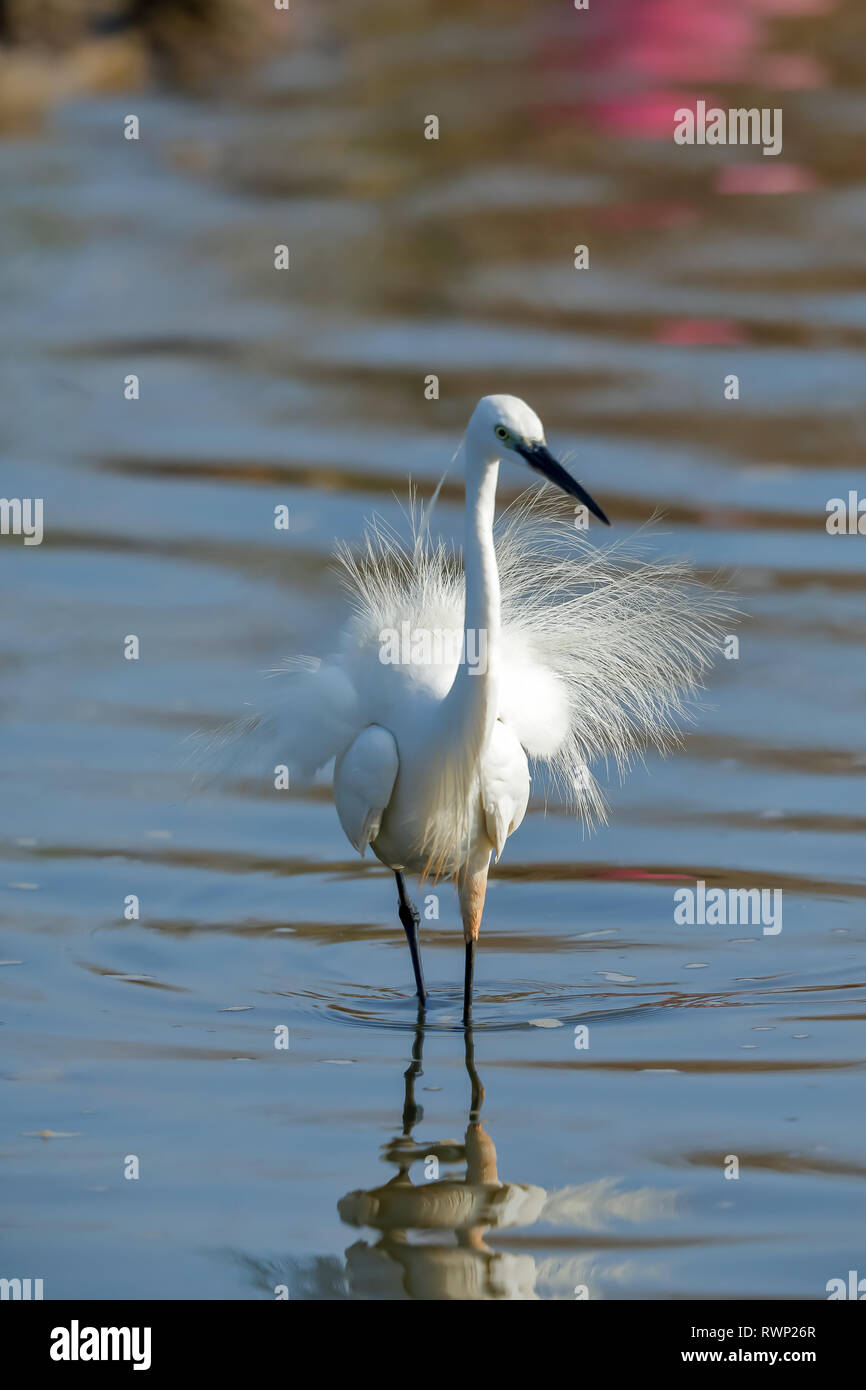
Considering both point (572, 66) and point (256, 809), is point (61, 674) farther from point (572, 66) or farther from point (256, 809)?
point (572, 66)

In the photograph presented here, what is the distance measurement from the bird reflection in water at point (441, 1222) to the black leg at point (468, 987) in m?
0.44

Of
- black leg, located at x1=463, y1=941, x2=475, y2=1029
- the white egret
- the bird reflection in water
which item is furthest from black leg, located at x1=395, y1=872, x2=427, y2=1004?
the bird reflection in water

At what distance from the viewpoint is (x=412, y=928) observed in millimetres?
5621

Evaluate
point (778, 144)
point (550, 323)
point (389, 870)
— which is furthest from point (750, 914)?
point (778, 144)

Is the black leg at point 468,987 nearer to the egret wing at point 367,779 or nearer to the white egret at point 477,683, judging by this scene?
the white egret at point 477,683

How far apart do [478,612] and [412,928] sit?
40.3 inches

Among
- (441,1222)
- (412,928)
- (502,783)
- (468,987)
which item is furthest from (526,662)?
(441,1222)

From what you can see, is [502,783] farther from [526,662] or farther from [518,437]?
[518,437]

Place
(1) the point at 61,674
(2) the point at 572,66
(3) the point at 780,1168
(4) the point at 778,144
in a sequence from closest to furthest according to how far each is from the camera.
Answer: (3) the point at 780,1168, (1) the point at 61,674, (4) the point at 778,144, (2) the point at 572,66

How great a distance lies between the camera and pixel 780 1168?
4.60 m

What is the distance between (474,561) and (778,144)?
475 inches

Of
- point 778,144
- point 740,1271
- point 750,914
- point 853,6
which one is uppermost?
point 853,6

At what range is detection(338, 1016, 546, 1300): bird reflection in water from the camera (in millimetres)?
4223

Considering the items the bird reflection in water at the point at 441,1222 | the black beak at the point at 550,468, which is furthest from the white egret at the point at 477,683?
the bird reflection in water at the point at 441,1222
